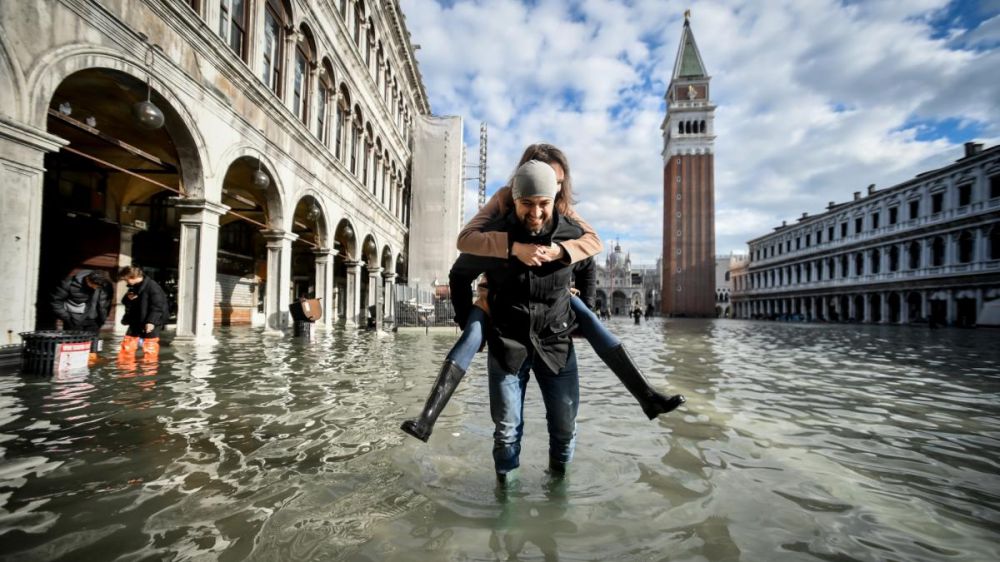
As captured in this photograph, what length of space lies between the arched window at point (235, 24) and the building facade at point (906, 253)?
1630 inches

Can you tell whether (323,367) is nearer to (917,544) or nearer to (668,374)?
(668,374)

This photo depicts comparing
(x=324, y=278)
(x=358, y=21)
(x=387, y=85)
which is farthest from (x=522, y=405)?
(x=387, y=85)

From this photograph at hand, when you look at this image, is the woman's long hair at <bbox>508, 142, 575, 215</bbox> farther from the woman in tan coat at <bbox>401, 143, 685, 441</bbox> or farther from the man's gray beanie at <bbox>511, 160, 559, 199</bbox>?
the man's gray beanie at <bbox>511, 160, 559, 199</bbox>

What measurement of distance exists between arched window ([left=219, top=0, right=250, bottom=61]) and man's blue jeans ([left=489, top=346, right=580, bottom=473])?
37.0 ft

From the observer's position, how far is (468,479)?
2623 mm

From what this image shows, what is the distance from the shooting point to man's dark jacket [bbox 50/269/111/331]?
23.2 feet

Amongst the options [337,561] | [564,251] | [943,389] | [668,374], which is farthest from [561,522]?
[943,389]

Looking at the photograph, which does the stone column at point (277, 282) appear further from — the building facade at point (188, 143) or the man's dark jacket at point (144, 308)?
the man's dark jacket at point (144, 308)

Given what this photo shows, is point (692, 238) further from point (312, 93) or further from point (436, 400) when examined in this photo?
point (436, 400)

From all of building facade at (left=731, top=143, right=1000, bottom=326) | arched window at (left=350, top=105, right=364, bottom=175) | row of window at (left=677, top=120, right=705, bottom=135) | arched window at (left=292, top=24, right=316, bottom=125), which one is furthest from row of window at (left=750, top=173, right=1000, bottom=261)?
arched window at (left=292, top=24, right=316, bottom=125)

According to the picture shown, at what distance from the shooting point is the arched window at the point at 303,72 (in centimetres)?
1366

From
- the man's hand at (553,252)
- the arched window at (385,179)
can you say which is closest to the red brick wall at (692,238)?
the arched window at (385,179)

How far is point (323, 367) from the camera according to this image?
7.05m

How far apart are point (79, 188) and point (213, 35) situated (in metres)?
6.65
